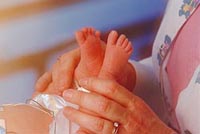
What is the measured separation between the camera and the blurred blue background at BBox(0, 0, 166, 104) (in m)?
0.75

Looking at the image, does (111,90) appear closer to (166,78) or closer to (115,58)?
(115,58)

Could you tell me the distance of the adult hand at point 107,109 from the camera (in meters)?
0.52

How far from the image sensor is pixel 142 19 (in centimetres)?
88

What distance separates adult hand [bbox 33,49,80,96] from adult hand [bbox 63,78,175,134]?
0.39 ft

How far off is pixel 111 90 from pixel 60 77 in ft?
0.57

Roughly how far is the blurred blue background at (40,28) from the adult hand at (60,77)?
5 centimetres

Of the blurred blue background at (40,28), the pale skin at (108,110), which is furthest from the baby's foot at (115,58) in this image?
the blurred blue background at (40,28)

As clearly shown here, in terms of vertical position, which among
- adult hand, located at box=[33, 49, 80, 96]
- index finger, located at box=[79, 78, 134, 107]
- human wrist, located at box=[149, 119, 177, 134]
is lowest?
human wrist, located at box=[149, 119, 177, 134]

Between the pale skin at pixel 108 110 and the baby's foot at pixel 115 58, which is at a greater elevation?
the baby's foot at pixel 115 58

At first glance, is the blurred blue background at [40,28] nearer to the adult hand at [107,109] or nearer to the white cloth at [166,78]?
the white cloth at [166,78]

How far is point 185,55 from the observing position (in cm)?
62

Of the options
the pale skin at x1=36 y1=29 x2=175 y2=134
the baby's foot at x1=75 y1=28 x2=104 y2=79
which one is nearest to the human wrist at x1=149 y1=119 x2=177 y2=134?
the pale skin at x1=36 y1=29 x2=175 y2=134

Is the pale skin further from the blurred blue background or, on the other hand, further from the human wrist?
the blurred blue background

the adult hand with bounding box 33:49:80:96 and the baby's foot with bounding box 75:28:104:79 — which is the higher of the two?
the baby's foot with bounding box 75:28:104:79
